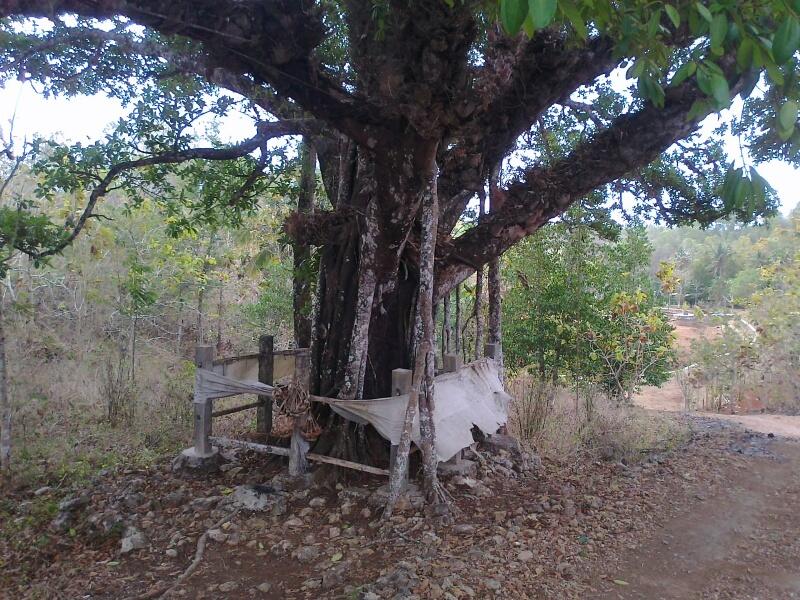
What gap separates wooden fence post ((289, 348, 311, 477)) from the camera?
5.18 metres

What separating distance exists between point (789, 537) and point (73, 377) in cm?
1116

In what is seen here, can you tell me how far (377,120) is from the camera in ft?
16.0

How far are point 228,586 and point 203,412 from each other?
2.25m

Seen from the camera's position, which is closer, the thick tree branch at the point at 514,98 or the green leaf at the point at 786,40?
the green leaf at the point at 786,40

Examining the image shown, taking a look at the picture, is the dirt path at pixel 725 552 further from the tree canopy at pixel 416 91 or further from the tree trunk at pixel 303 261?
the tree trunk at pixel 303 261

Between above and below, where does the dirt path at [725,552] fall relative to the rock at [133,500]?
below

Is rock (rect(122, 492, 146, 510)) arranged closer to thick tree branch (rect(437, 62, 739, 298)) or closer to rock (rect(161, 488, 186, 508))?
rock (rect(161, 488, 186, 508))

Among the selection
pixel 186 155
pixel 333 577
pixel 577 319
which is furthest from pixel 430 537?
pixel 577 319

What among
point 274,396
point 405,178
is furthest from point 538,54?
point 274,396

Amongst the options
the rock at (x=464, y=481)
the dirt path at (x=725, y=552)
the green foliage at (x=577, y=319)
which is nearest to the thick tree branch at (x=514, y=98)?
the rock at (x=464, y=481)

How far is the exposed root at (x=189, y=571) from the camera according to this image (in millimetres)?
3773

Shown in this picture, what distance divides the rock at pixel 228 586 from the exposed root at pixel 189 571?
0.31 m

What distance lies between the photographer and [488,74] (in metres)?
5.19

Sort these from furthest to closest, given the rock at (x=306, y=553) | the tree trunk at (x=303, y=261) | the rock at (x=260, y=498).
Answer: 1. the tree trunk at (x=303, y=261)
2. the rock at (x=260, y=498)
3. the rock at (x=306, y=553)
